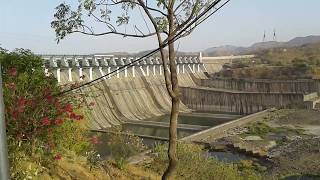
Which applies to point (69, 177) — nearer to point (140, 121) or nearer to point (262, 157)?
point (262, 157)

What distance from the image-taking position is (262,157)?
26.1 m

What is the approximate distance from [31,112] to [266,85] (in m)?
46.8

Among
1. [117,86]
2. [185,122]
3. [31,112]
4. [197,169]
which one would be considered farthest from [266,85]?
[31,112]

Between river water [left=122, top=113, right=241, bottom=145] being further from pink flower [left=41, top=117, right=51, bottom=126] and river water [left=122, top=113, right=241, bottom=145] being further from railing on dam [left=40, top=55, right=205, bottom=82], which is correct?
pink flower [left=41, top=117, right=51, bottom=126]

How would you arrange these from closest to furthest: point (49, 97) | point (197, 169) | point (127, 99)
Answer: point (49, 97), point (197, 169), point (127, 99)

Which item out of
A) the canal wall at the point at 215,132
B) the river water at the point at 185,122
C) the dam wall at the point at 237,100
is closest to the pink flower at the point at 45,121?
the canal wall at the point at 215,132

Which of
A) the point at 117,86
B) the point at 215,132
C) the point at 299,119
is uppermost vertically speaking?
the point at 117,86

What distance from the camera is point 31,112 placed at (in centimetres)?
666

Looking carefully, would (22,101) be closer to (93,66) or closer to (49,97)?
(49,97)

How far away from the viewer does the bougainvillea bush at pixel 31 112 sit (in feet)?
20.7

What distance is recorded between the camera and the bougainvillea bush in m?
6.30

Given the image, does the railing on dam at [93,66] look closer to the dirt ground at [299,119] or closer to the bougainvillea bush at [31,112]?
the dirt ground at [299,119]

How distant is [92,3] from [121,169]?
3905 mm

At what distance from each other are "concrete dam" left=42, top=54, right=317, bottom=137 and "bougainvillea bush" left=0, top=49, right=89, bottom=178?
A: 27.6 m
